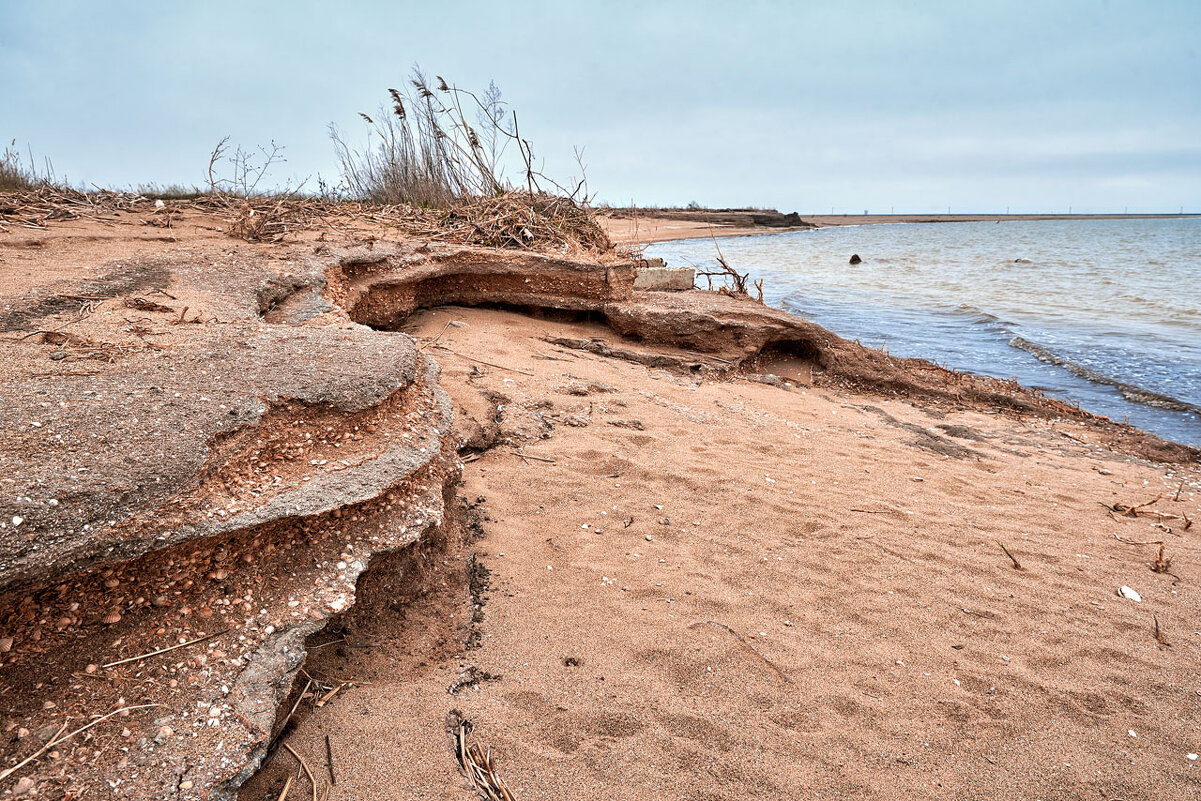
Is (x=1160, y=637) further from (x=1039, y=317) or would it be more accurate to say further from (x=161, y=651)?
(x=1039, y=317)

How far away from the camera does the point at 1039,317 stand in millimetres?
11227

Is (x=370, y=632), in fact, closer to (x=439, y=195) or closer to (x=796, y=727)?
(x=796, y=727)

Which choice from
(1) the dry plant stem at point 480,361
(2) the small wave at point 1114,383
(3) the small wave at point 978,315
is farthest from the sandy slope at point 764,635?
(3) the small wave at point 978,315

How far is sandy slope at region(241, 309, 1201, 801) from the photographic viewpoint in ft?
6.19

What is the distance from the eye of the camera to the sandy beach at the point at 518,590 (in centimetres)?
173

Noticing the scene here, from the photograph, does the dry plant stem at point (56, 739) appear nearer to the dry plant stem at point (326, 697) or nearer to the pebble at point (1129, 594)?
the dry plant stem at point (326, 697)

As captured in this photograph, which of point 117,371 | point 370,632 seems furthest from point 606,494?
point 117,371

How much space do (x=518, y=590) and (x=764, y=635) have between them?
2.96 ft

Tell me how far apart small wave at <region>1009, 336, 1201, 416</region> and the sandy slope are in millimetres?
2599

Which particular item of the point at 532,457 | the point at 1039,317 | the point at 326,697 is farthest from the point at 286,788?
the point at 1039,317

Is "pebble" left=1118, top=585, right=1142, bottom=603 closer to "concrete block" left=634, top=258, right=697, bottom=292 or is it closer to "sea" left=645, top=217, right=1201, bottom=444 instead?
"sea" left=645, top=217, right=1201, bottom=444

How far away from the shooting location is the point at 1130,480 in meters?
4.30

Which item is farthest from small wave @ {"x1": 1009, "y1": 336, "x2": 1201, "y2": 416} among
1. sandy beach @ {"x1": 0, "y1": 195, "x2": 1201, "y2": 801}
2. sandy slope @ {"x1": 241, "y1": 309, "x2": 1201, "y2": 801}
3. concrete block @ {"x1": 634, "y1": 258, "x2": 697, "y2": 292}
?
concrete block @ {"x1": 634, "y1": 258, "x2": 697, "y2": 292}

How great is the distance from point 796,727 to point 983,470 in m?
2.87
